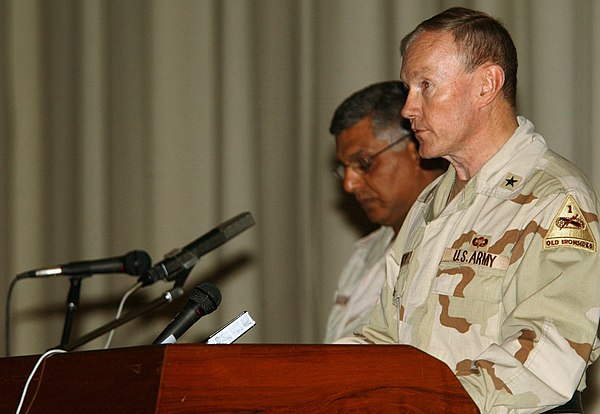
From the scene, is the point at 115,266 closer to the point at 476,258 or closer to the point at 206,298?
the point at 206,298

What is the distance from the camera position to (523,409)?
202 centimetres

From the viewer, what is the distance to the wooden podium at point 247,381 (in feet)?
5.42

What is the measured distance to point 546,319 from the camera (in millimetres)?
2074

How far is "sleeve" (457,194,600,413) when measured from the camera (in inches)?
79.7

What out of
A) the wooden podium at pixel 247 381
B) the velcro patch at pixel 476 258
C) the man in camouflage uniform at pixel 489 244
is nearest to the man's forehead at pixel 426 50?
the man in camouflage uniform at pixel 489 244

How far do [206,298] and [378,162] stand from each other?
1.84m

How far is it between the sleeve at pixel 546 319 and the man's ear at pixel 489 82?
367 millimetres

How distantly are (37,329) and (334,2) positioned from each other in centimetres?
205

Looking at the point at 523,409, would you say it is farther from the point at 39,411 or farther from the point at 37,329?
the point at 37,329

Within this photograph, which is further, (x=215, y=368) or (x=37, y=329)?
(x=37, y=329)

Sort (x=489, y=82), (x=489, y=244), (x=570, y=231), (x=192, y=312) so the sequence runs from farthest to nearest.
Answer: (x=489, y=82) → (x=489, y=244) → (x=570, y=231) → (x=192, y=312)

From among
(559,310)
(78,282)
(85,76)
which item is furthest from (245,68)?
(559,310)

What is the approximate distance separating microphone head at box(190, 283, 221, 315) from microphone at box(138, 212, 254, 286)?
27.5 inches

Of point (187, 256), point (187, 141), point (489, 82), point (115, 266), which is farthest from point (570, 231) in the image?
point (187, 141)
